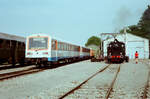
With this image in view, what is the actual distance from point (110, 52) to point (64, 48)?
782 centimetres

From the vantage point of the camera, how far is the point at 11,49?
18375mm

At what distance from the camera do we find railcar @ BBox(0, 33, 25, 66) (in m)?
16.9

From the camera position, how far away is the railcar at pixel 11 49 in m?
16.9

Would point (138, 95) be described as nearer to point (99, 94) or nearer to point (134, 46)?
point (99, 94)

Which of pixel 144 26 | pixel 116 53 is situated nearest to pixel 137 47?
pixel 116 53

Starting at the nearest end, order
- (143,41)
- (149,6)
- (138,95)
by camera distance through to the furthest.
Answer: (138,95)
(143,41)
(149,6)

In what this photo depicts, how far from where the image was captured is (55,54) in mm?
18312

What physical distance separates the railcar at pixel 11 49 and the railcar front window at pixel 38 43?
202cm

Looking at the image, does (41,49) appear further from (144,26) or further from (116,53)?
(144,26)

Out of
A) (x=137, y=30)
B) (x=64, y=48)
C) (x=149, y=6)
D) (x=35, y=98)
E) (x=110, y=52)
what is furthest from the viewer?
(x=137, y=30)

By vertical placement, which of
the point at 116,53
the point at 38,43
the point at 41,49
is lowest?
the point at 116,53

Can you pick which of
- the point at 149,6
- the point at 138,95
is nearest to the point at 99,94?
the point at 138,95

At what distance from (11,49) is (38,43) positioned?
9.02 ft

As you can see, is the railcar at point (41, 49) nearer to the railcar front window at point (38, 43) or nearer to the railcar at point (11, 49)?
the railcar front window at point (38, 43)
